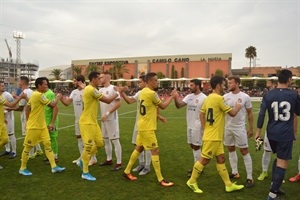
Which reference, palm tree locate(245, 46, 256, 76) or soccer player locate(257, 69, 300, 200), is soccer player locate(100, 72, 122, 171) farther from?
palm tree locate(245, 46, 256, 76)

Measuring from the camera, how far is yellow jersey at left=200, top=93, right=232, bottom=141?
5.29 meters

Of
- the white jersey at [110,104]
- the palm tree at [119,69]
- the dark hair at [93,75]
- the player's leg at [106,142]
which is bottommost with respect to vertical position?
the player's leg at [106,142]

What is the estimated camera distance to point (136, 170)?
7035mm

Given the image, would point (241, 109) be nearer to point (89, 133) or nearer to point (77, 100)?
point (89, 133)

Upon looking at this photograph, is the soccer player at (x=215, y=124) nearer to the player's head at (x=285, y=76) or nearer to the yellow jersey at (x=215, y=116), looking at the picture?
the yellow jersey at (x=215, y=116)

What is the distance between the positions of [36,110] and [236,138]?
15.5 feet

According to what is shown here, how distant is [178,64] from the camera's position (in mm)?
73688

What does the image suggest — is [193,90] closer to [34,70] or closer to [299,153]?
[299,153]

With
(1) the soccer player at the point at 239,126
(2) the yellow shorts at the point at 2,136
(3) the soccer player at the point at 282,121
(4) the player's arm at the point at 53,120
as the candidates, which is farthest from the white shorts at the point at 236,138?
(2) the yellow shorts at the point at 2,136

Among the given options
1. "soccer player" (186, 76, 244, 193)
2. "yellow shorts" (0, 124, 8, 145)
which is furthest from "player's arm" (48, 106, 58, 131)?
"soccer player" (186, 76, 244, 193)

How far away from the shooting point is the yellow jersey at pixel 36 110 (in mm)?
6422

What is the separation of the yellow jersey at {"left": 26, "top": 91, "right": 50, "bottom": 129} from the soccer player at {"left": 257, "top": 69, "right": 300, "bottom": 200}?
4.99 meters

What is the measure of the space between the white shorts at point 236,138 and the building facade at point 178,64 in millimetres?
61677

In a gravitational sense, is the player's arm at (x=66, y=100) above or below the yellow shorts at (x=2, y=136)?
above
